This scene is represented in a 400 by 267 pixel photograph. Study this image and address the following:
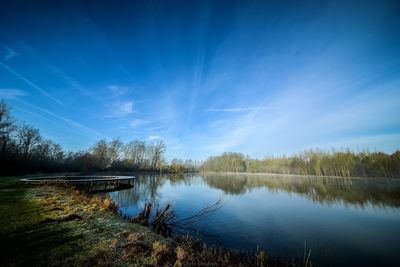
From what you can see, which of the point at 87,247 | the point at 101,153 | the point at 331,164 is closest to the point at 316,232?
the point at 87,247

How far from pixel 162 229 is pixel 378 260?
9.82 meters

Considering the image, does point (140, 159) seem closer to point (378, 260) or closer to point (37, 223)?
point (37, 223)

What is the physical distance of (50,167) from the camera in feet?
135

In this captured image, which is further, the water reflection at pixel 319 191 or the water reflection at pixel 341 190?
the water reflection at pixel 341 190

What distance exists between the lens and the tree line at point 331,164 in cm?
6367

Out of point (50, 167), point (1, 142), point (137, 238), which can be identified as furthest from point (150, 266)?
point (50, 167)

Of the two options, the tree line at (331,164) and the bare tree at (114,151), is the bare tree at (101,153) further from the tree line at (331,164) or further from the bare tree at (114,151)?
the tree line at (331,164)

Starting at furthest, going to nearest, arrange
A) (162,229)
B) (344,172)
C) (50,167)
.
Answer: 1. (344,172)
2. (50,167)
3. (162,229)

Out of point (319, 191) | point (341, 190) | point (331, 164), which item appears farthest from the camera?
point (331, 164)

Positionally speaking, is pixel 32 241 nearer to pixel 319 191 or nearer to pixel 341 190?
pixel 319 191

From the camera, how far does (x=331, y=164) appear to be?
78.2m

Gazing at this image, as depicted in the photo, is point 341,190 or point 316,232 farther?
point 341,190

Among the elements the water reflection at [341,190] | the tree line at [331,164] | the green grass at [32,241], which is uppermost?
the tree line at [331,164]

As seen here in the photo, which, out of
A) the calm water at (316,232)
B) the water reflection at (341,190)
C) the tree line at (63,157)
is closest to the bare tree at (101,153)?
Result: the tree line at (63,157)
